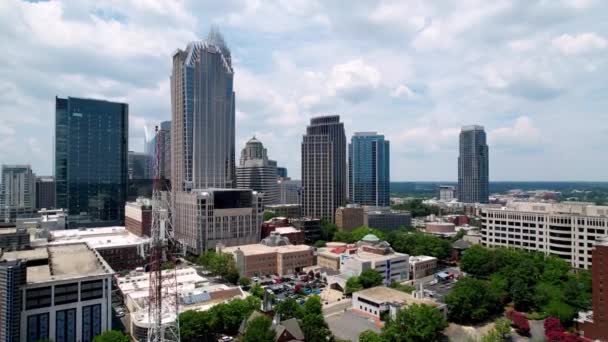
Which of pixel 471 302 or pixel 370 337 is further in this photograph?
pixel 471 302

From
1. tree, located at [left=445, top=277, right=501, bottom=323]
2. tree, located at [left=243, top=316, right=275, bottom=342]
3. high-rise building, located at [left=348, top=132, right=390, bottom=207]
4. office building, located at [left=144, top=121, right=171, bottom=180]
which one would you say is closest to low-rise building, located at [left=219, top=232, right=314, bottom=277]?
office building, located at [left=144, top=121, right=171, bottom=180]

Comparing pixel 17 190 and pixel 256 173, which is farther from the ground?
pixel 256 173

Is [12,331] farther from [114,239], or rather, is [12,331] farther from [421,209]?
[421,209]

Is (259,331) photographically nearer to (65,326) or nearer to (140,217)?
(65,326)

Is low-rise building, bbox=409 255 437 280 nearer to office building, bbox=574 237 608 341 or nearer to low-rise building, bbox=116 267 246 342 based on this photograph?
office building, bbox=574 237 608 341

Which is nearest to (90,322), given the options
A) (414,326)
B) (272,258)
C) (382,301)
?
(382,301)
